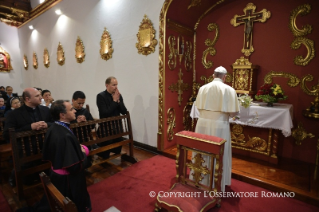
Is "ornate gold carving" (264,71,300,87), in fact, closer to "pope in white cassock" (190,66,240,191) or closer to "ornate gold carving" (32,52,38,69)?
"pope in white cassock" (190,66,240,191)

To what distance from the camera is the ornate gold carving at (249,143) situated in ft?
13.7

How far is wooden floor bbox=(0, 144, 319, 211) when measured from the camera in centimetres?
292

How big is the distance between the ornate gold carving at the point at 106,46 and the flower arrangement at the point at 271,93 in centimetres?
451

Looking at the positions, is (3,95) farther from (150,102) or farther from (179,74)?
(179,74)

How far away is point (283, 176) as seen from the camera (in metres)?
3.46

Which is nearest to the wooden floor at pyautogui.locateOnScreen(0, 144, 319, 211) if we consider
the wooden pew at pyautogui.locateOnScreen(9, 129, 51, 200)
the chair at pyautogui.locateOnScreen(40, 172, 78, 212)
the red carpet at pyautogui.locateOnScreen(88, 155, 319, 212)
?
the red carpet at pyautogui.locateOnScreen(88, 155, 319, 212)

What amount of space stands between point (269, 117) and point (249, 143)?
94 centimetres

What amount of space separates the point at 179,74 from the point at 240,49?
172cm

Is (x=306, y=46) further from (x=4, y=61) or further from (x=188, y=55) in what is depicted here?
(x=4, y=61)

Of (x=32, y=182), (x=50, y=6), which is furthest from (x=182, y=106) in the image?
(x=50, y=6)

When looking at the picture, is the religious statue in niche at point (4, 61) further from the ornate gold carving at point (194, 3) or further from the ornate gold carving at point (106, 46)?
the ornate gold carving at point (194, 3)

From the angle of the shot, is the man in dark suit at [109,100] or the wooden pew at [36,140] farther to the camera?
the man in dark suit at [109,100]

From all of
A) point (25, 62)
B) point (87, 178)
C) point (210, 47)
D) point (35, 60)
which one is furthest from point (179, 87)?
point (25, 62)

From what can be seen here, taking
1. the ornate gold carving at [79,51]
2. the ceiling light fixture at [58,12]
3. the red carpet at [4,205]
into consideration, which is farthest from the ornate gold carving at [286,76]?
the ceiling light fixture at [58,12]
